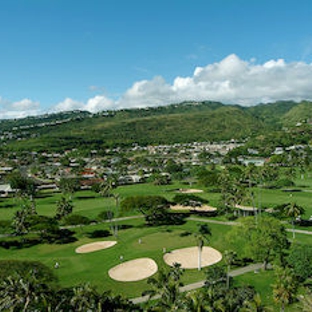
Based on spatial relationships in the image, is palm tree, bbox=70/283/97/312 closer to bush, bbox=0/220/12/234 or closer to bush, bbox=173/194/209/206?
bush, bbox=0/220/12/234

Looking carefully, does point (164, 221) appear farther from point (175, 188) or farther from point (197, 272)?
point (175, 188)

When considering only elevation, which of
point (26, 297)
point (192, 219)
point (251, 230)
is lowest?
point (192, 219)

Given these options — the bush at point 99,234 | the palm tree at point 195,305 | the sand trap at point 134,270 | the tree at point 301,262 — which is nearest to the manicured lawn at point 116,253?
the sand trap at point 134,270

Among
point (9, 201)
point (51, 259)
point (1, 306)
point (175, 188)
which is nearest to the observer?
point (1, 306)

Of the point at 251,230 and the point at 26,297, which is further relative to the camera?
the point at 251,230

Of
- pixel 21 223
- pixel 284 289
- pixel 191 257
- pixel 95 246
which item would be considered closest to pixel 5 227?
pixel 21 223

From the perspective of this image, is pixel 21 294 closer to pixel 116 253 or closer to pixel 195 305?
pixel 195 305

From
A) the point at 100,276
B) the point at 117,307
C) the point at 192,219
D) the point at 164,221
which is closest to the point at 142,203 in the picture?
the point at 164,221

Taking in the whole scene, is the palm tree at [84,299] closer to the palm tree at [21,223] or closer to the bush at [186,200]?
the palm tree at [21,223]
